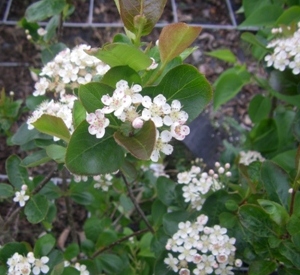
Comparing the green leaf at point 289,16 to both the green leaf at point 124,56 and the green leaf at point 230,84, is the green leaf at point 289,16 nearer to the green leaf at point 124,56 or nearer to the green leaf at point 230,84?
the green leaf at point 230,84

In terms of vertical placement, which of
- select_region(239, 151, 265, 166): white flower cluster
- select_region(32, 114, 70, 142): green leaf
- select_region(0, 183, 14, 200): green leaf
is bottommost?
select_region(239, 151, 265, 166): white flower cluster

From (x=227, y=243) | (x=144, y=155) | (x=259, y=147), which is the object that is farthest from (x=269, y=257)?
(x=259, y=147)

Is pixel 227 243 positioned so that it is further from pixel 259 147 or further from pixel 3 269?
pixel 259 147

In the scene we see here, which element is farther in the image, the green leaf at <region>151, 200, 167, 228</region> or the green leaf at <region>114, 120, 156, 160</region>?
the green leaf at <region>151, 200, 167, 228</region>

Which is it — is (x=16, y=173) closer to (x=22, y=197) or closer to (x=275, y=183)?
(x=22, y=197)

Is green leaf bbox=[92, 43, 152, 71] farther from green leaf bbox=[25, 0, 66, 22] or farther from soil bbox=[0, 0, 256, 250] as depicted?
soil bbox=[0, 0, 256, 250]

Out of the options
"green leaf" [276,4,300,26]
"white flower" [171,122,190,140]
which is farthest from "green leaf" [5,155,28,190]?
"green leaf" [276,4,300,26]

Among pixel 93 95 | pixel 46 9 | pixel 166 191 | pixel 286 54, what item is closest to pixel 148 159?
pixel 93 95
